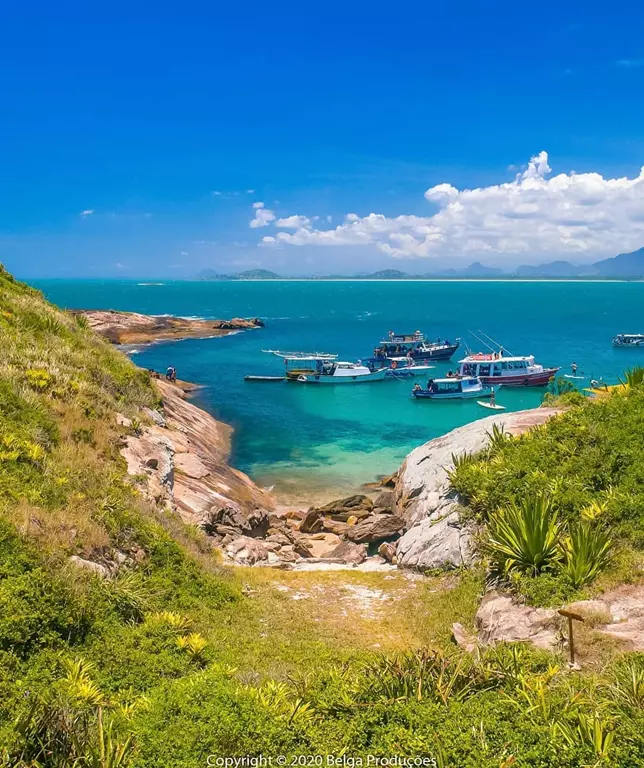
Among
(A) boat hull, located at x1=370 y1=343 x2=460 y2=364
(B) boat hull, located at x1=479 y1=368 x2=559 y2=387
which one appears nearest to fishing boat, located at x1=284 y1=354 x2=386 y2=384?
(A) boat hull, located at x1=370 y1=343 x2=460 y2=364

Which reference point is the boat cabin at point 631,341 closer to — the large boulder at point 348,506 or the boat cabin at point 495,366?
the boat cabin at point 495,366

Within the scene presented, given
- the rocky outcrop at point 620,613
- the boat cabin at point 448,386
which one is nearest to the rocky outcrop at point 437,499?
the rocky outcrop at point 620,613

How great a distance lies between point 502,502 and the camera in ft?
40.7

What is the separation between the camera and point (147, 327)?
94.8m

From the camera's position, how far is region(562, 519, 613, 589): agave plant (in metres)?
9.01

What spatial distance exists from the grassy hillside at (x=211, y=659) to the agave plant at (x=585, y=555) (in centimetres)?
214

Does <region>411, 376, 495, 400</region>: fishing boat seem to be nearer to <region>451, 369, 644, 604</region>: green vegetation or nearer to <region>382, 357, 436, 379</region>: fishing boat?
<region>382, 357, 436, 379</region>: fishing boat

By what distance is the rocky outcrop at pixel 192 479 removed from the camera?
14.4 metres

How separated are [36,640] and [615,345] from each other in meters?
86.1

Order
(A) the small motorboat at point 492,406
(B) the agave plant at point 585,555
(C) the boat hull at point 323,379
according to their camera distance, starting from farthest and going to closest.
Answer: (C) the boat hull at point 323,379, (A) the small motorboat at point 492,406, (B) the agave plant at point 585,555

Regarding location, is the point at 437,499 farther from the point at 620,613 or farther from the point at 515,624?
the point at 620,613

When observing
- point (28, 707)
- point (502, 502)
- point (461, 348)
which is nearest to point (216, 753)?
point (28, 707)

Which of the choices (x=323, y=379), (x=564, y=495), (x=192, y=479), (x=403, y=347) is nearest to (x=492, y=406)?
(x=323, y=379)

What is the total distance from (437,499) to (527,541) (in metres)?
5.52
